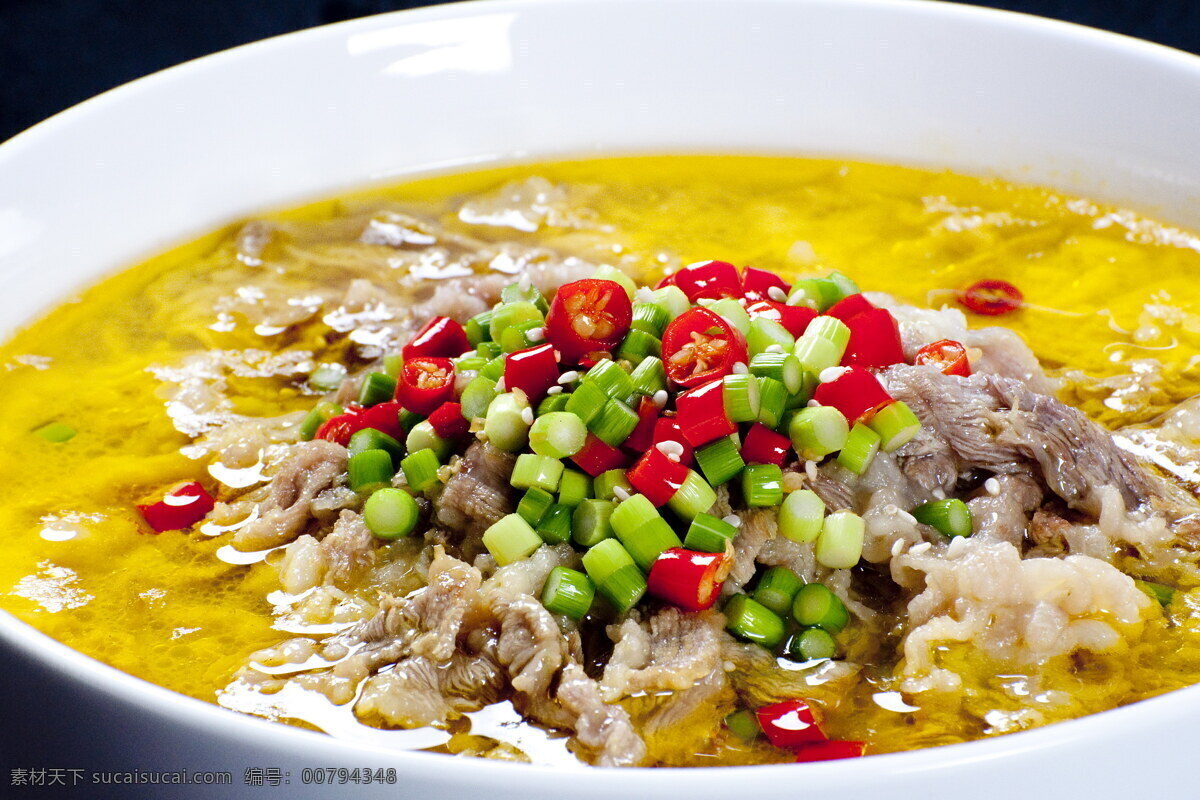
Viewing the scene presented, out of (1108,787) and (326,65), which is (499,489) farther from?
(326,65)

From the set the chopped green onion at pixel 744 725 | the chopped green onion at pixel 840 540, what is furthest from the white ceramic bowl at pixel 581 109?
the chopped green onion at pixel 744 725

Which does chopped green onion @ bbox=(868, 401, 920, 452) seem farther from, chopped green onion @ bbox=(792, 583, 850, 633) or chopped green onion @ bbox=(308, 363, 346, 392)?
chopped green onion @ bbox=(308, 363, 346, 392)

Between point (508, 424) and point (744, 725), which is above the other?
point (508, 424)

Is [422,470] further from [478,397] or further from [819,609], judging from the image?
[819,609]

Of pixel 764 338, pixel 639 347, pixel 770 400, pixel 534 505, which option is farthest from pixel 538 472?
pixel 764 338

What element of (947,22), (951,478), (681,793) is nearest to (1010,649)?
(951,478)

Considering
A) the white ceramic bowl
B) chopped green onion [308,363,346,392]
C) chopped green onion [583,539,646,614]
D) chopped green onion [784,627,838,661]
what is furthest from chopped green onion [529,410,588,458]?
the white ceramic bowl
